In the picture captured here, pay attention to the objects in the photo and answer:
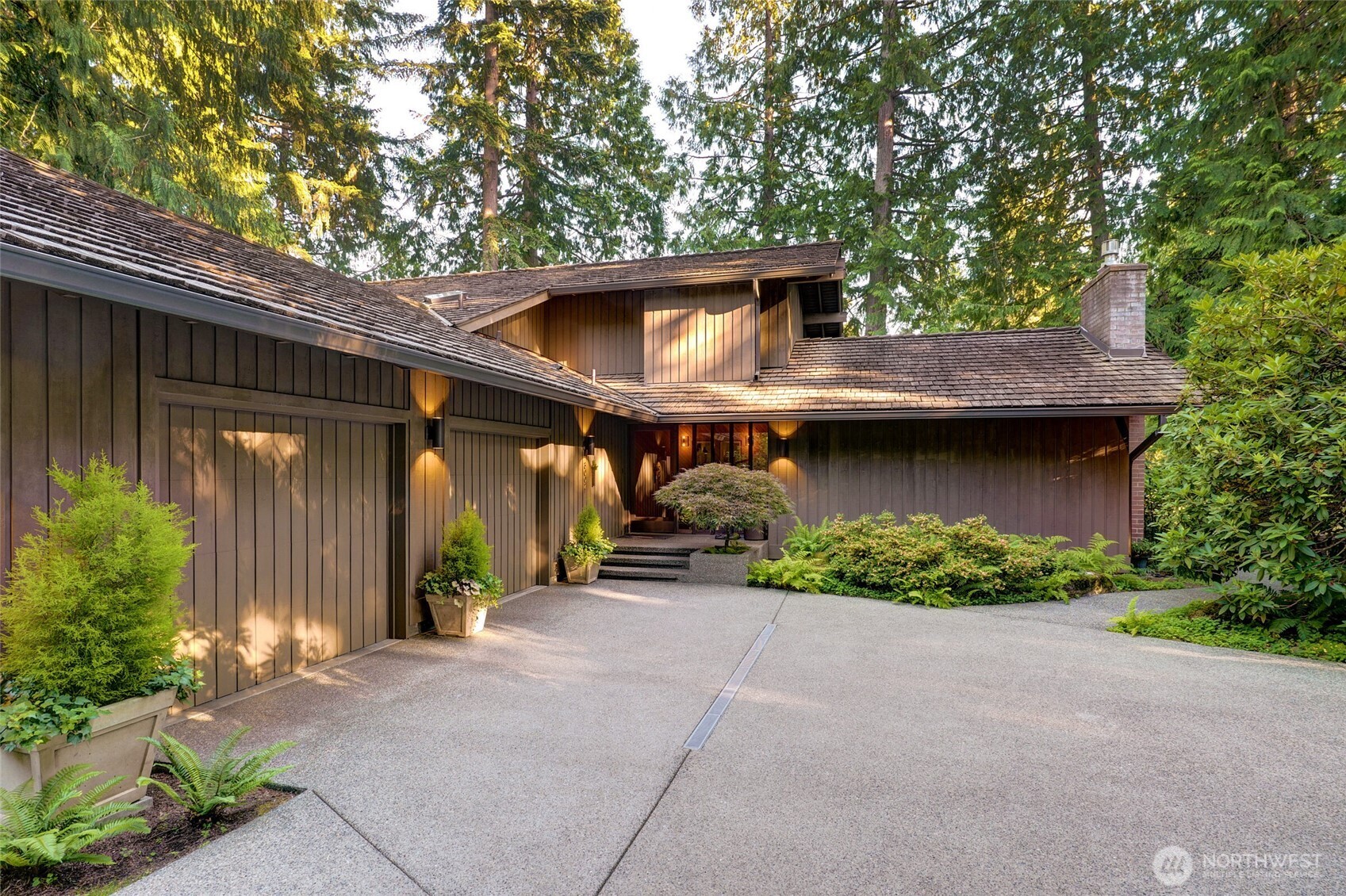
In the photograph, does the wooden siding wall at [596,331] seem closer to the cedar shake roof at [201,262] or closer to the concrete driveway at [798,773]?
the cedar shake roof at [201,262]

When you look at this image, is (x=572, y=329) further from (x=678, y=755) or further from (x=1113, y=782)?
(x=1113, y=782)

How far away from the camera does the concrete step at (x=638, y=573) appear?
8.91 metres

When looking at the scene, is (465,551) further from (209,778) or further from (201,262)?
(209,778)

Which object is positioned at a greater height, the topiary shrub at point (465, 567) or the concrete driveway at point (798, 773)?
the topiary shrub at point (465, 567)

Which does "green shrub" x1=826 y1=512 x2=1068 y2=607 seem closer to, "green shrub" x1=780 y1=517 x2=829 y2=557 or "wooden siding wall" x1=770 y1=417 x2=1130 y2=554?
"green shrub" x1=780 y1=517 x2=829 y2=557

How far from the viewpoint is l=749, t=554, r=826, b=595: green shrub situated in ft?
26.9

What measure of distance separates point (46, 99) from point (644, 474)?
9553 mm

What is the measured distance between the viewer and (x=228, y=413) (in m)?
4.13

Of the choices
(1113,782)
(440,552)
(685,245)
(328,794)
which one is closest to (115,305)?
(328,794)

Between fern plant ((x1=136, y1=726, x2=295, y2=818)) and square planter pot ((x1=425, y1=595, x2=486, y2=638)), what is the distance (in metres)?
2.85

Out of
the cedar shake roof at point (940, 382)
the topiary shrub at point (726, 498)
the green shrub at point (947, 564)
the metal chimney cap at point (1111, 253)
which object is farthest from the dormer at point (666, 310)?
the metal chimney cap at point (1111, 253)

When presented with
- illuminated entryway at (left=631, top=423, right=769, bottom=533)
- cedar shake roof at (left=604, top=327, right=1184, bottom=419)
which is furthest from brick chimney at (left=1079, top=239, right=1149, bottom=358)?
illuminated entryway at (left=631, top=423, right=769, bottom=533)

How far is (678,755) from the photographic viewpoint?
3.38 m

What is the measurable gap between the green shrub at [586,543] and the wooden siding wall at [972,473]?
2.95 metres
